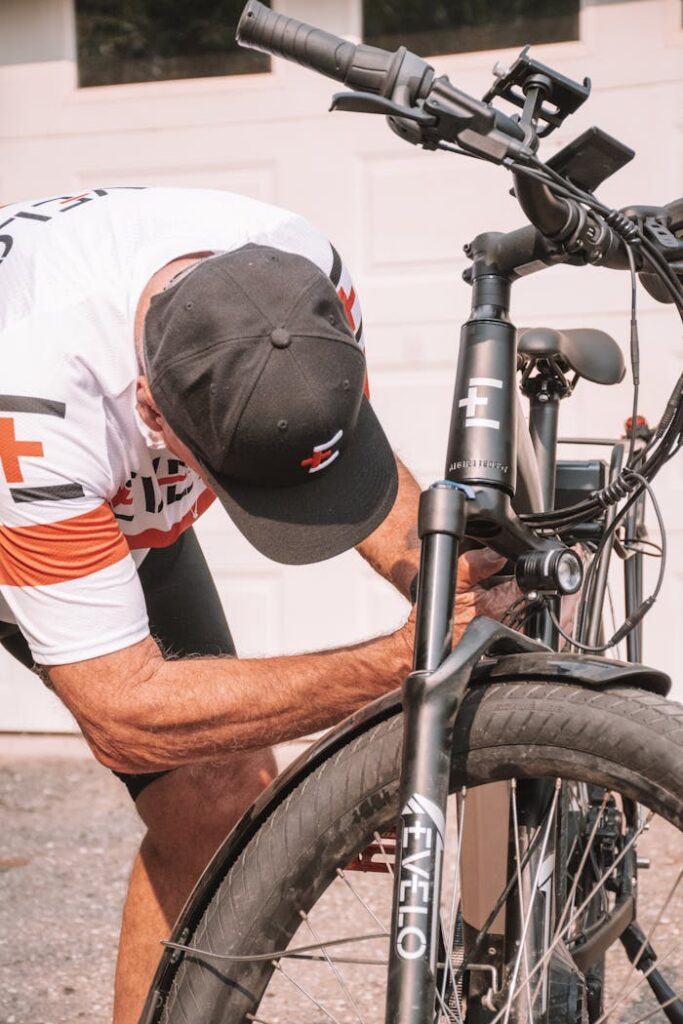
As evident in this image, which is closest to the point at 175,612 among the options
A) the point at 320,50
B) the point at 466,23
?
the point at 320,50

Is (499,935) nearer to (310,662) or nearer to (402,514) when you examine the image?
(310,662)

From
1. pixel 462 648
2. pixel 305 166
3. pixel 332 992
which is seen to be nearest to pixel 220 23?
pixel 305 166

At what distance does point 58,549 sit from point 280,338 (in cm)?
39

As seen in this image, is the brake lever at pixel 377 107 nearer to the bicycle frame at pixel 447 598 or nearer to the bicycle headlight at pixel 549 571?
the bicycle frame at pixel 447 598

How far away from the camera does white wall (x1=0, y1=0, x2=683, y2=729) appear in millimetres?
3746

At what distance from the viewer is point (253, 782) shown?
6.60 feet

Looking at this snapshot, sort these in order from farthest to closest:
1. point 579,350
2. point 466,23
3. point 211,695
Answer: point 466,23 < point 579,350 < point 211,695

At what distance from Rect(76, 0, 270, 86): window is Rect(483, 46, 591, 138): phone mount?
301 centimetres

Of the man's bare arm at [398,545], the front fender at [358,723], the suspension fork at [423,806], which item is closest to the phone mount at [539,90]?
the suspension fork at [423,806]

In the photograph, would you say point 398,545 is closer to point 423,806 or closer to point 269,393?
point 269,393

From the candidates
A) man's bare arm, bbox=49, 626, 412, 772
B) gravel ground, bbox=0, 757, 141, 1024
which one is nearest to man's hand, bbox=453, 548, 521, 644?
man's bare arm, bbox=49, 626, 412, 772

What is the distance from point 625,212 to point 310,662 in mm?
621

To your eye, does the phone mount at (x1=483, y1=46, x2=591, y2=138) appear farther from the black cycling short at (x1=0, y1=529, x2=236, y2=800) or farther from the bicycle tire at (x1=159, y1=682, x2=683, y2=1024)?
the black cycling short at (x1=0, y1=529, x2=236, y2=800)

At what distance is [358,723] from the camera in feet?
4.40
